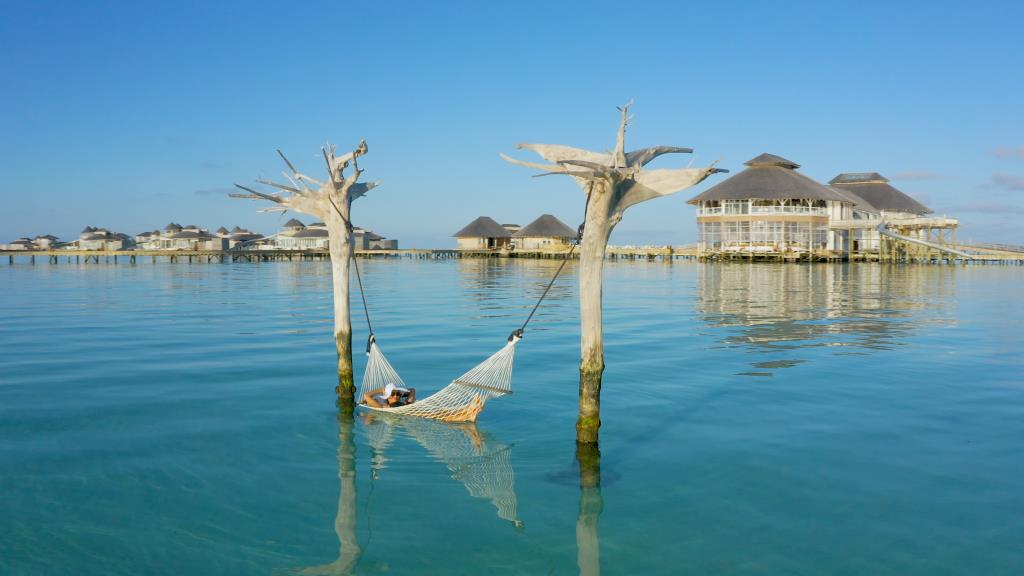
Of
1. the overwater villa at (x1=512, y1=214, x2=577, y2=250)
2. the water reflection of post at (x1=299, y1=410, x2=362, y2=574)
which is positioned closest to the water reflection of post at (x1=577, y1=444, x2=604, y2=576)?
the water reflection of post at (x1=299, y1=410, x2=362, y2=574)

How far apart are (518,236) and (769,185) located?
101 feet

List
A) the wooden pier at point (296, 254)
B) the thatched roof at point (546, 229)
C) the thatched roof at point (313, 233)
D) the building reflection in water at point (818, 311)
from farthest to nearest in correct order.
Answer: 1. the thatched roof at point (313, 233)
2. the thatched roof at point (546, 229)
3. the wooden pier at point (296, 254)
4. the building reflection in water at point (818, 311)

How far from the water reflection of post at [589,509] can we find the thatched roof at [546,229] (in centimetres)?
7326

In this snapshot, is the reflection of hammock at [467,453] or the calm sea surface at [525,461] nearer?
the calm sea surface at [525,461]

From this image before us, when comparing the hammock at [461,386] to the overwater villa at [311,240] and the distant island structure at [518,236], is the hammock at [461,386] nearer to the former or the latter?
the distant island structure at [518,236]

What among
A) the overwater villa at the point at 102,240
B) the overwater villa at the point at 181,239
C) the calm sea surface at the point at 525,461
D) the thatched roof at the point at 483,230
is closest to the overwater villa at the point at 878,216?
the thatched roof at the point at 483,230

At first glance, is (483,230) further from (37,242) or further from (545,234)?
(37,242)

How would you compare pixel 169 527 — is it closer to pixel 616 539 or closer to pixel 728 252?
pixel 616 539

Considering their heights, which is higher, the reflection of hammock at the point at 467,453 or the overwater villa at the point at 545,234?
the overwater villa at the point at 545,234

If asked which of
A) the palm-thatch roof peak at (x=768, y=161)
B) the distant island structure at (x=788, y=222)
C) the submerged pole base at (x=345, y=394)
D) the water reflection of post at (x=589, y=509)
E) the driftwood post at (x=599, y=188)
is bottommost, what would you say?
the water reflection of post at (x=589, y=509)

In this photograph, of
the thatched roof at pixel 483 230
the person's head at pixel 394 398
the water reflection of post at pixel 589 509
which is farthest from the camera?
the thatched roof at pixel 483 230

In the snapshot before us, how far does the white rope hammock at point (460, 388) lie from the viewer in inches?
336

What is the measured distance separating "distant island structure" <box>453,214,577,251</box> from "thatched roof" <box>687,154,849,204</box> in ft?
61.6

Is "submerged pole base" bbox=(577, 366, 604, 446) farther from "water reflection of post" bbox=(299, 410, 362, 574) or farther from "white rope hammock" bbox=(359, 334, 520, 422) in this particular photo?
"water reflection of post" bbox=(299, 410, 362, 574)
